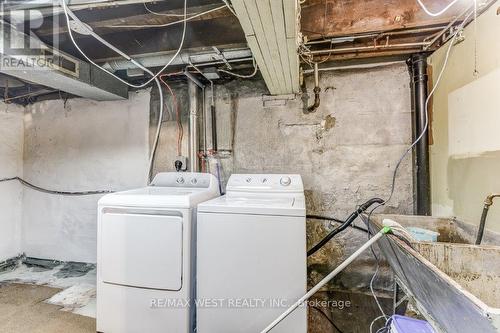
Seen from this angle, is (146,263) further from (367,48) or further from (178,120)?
(367,48)

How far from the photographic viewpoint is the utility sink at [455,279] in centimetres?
77

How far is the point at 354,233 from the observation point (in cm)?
245

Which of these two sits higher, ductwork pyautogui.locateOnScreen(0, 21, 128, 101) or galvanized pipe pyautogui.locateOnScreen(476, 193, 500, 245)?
ductwork pyautogui.locateOnScreen(0, 21, 128, 101)

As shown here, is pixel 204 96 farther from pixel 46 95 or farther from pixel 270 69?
pixel 46 95

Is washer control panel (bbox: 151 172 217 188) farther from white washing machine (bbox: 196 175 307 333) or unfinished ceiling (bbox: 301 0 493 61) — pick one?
unfinished ceiling (bbox: 301 0 493 61)

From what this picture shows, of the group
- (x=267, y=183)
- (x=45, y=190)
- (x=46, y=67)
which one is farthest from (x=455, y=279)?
(x=45, y=190)

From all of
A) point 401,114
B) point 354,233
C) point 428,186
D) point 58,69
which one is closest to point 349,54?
point 401,114

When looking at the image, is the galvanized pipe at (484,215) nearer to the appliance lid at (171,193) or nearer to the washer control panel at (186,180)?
the appliance lid at (171,193)

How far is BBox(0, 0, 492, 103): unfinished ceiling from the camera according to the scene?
64.3 inches

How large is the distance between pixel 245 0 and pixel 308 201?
1.86 meters

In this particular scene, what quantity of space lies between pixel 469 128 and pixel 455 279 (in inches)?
39.5

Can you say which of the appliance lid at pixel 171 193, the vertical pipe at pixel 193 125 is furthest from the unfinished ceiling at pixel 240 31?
the appliance lid at pixel 171 193

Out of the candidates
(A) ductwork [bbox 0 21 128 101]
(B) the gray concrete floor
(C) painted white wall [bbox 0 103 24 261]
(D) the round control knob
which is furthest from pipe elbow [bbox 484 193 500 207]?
(C) painted white wall [bbox 0 103 24 261]

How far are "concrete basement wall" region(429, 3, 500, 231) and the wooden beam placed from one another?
33cm
